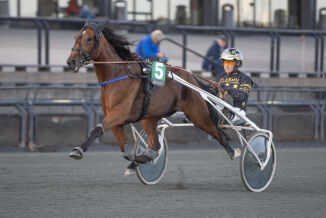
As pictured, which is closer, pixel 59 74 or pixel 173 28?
pixel 59 74

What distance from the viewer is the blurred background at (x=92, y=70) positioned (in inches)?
523

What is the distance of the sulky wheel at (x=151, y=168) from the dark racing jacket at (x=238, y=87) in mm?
1056

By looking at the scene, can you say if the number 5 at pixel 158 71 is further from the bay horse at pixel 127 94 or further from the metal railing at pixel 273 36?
the metal railing at pixel 273 36

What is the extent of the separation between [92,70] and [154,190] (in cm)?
733

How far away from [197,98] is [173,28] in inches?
286

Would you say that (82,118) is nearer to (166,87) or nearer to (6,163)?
(6,163)

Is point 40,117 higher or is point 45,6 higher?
point 45,6

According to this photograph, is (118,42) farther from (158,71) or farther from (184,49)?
(184,49)

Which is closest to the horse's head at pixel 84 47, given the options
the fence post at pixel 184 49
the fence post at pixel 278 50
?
the fence post at pixel 184 49

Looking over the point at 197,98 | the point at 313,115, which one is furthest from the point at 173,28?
the point at 197,98

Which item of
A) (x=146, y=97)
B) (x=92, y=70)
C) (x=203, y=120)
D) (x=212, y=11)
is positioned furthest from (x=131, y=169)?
(x=212, y=11)

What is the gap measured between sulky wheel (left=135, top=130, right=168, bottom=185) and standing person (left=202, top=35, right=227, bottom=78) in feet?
22.3

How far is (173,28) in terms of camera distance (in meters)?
15.6

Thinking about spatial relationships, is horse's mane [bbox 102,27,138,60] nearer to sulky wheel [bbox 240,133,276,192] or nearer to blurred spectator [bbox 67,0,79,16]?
sulky wheel [bbox 240,133,276,192]
